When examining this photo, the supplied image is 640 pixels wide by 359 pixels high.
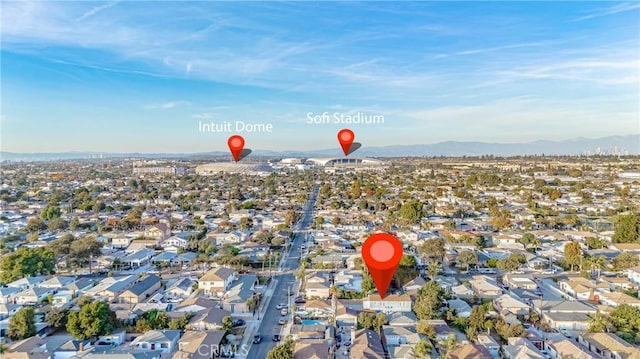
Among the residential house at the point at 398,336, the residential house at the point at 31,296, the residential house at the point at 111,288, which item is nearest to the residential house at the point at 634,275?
the residential house at the point at 398,336

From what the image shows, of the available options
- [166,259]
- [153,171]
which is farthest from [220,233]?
[153,171]

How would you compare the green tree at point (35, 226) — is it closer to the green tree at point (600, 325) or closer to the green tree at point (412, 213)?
the green tree at point (412, 213)

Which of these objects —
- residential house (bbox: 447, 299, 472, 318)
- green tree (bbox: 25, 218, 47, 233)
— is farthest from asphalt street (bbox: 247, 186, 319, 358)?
green tree (bbox: 25, 218, 47, 233)

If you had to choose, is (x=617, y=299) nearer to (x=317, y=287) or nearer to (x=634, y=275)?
(x=634, y=275)

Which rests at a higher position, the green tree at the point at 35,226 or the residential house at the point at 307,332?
the green tree at the point at 35,226

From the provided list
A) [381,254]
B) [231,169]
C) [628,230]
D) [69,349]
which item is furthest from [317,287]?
[231,169]
